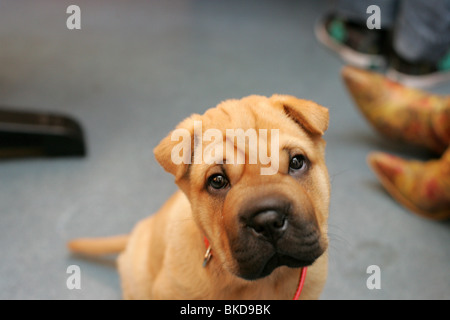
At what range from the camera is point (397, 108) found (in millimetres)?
1922

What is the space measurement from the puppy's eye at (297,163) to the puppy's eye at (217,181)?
11 centimetres

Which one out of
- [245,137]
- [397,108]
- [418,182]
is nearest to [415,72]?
[397,108]

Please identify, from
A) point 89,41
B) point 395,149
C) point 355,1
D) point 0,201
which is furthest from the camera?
point 89,41

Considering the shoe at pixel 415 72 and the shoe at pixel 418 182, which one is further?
the shoe at pixel 415 72

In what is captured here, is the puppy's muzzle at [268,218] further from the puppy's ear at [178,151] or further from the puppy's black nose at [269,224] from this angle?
the puppy's ear at [178,151]

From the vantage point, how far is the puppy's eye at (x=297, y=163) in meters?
0.85

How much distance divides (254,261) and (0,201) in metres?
1.17

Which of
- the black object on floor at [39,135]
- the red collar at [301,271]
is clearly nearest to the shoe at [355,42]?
the black object on floor at [39,135]

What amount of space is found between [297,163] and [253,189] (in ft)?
0.35
